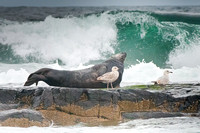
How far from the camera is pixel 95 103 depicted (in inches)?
290

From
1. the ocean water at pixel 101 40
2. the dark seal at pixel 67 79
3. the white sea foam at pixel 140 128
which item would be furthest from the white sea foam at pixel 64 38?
the white sea foam at pixel 140 128

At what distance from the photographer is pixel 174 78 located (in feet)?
50.7

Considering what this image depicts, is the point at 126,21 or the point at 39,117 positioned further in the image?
the point at 126,21

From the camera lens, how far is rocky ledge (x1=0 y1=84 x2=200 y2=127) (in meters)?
7.32

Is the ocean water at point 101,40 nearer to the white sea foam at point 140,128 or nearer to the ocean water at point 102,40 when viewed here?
the ocean water at point 102,40

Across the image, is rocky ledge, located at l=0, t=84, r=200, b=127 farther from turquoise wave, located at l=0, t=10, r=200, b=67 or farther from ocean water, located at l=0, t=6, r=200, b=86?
turquoise wave, located at l=0, t=10, r=200, b=67

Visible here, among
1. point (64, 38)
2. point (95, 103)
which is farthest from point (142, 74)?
point (95, 103)

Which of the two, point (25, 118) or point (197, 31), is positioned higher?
point (197, 31)

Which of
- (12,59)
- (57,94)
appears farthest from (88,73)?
(12,59)

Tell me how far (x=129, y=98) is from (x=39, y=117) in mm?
1633

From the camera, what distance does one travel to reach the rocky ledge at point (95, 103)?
7.32 meters

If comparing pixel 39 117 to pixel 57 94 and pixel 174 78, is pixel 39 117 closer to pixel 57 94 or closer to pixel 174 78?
pixel 57 94

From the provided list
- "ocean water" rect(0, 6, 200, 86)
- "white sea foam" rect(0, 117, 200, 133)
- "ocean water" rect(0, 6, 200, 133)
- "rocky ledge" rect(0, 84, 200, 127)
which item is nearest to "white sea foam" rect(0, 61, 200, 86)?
"ocean water" rect(0, 6, 200, 133)

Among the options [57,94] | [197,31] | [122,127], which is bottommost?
[122,127]
